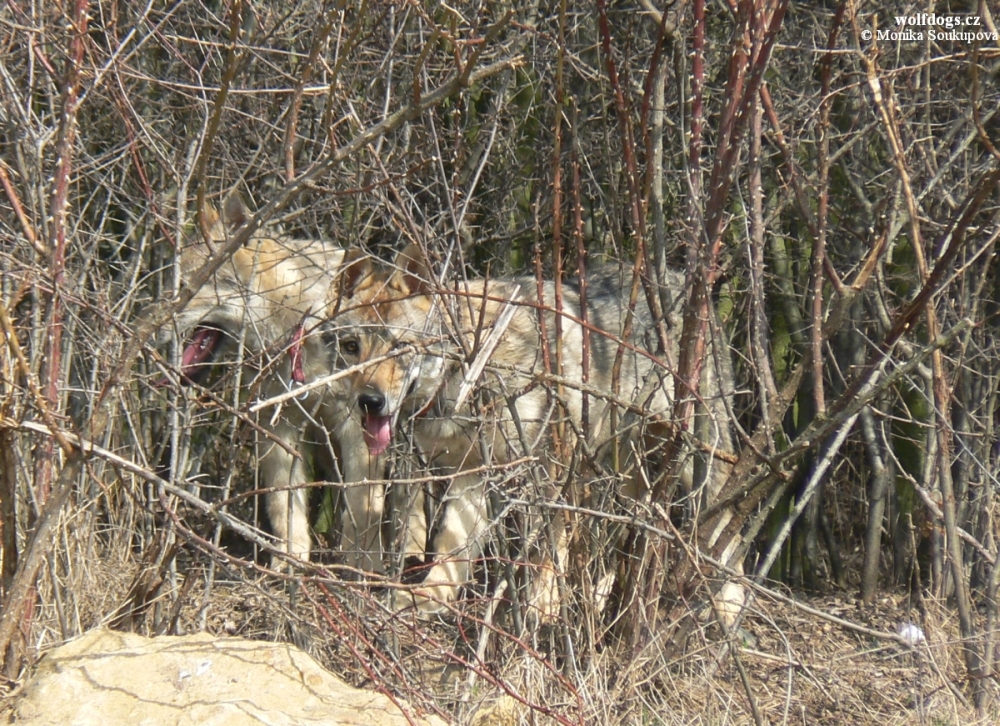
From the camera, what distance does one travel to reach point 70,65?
3.14 m

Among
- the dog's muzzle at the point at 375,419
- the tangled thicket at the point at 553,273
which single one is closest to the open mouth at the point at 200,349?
the tangled thicket at the point at 553,273

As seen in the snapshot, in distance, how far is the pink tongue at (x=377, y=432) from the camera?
5426mm

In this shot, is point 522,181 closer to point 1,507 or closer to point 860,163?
point 860,163

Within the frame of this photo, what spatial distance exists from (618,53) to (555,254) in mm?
1458

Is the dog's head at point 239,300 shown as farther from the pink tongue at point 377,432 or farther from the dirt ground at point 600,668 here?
the dirt ground at point 600,668

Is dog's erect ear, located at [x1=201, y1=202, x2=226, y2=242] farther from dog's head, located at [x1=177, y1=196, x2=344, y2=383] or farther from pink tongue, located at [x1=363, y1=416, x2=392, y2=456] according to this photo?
pink tongue, located at [x1=363, y1=416, x2=392, y2=456]

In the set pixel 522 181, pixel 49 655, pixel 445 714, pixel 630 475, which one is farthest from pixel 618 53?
pixel 49 655

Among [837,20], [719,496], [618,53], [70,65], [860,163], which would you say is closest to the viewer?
[70,65]

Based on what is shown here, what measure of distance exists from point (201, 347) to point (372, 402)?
109cm

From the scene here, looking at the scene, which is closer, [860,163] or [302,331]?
[302,331]

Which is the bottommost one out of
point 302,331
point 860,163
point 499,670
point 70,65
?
point 499,670

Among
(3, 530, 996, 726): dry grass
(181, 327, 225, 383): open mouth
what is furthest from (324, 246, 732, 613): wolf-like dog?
(3, 530, 996, 726): dry grass

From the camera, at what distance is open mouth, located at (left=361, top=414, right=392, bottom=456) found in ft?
17.8

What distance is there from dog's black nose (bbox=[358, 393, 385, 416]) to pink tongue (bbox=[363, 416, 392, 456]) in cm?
5
